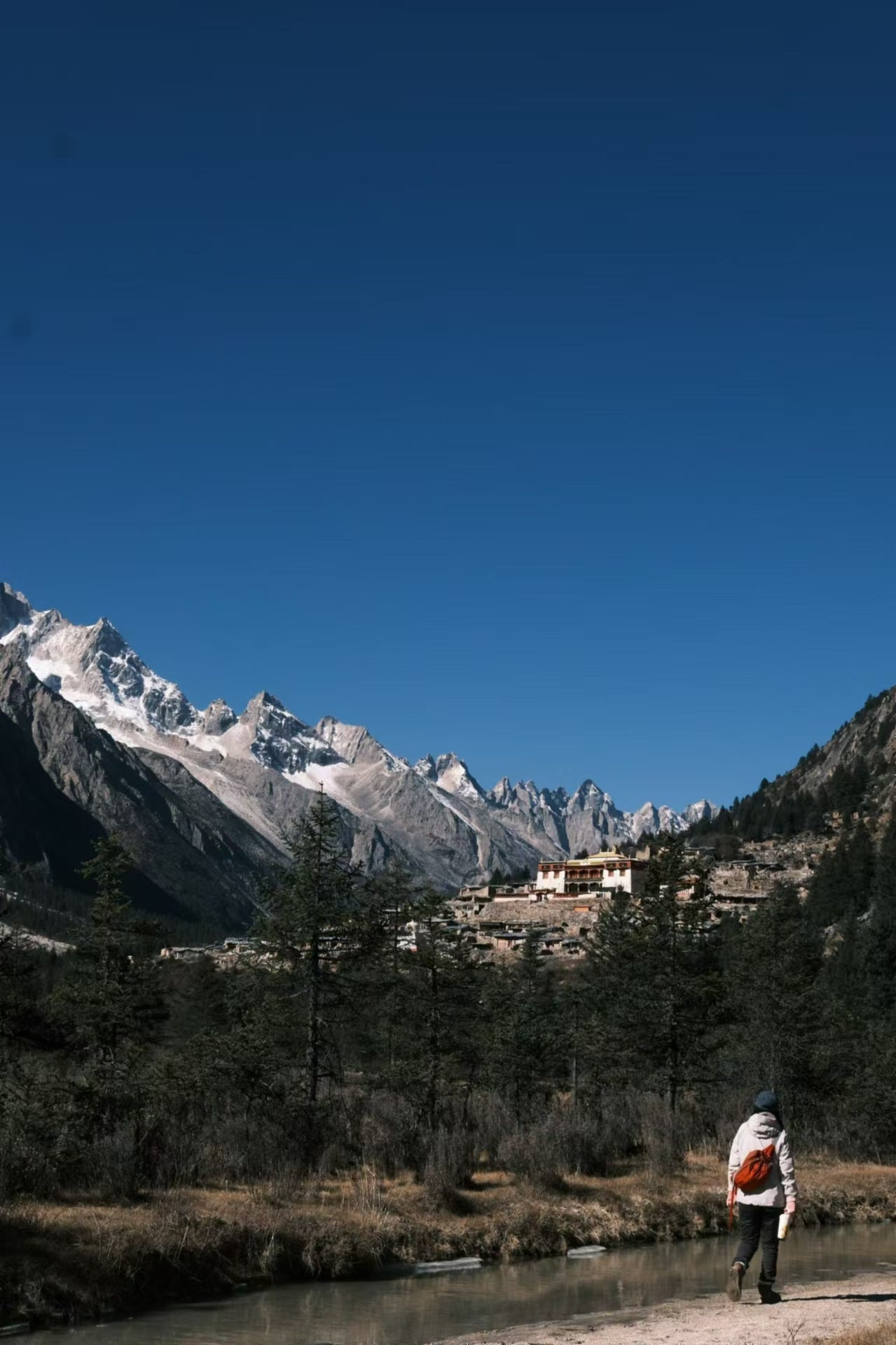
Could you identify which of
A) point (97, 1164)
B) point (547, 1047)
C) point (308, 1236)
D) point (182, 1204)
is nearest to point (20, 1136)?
point (97, 1164)

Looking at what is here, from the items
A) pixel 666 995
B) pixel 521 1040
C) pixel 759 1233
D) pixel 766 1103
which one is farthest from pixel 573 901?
pixel 766 1103

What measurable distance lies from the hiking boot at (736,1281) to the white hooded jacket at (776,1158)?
3.45ft

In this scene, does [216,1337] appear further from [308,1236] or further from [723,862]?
[723,862]

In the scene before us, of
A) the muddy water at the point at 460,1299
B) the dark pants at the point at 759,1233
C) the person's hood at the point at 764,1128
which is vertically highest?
the person's hood at the point at 764,1128

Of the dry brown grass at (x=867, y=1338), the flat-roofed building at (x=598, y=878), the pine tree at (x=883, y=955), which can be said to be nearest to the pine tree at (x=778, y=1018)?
the pine tree at (x=883, y=955)

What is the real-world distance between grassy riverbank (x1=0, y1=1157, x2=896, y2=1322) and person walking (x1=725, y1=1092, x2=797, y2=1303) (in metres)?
8.18

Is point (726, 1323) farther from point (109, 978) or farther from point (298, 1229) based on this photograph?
point (109, 978)

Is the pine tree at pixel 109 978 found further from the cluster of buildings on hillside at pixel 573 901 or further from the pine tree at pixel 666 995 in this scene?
the cluster of buildings on hillside at pixel 573 901

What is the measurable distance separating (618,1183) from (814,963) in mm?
43606

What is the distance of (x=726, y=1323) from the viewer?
15680mm

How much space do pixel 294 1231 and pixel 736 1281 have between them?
26.3ft

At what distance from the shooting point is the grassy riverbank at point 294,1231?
17719mm

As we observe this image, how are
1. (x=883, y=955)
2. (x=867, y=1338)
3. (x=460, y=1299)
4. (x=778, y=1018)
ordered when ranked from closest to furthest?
(x=867, y=1338) < (x=460, y=1299) < (x=778, y=1018) < (x=883, y=955)

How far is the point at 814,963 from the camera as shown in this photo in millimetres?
68562
